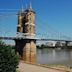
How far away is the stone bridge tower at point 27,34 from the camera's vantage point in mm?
54562

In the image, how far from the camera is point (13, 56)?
16.5 meters

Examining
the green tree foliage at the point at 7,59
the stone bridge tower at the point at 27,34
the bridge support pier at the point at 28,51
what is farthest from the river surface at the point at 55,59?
the green tree foliage at the point at 7,59

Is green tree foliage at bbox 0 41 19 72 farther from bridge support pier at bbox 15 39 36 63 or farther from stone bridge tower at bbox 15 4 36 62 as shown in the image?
stone bridge tower at bbox 15 4 36 62

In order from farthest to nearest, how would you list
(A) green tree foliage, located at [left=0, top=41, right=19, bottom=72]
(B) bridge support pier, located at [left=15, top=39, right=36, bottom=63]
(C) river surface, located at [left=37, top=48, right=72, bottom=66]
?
(B) bridge support pier, located at [left=15, top=39, right=36, bottom=63]
(C) river surface, located at [left=37, top=48, right=72, bottom=66]
(A) green tree foliage, located at [left=0, top=41, right=19, bottom=72]

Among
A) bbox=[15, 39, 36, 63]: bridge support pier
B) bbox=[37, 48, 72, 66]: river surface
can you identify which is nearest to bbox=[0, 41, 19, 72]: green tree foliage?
bbox=[37, 48, 72, 66]: river surface

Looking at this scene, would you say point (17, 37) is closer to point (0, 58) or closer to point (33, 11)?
point (33, 11)

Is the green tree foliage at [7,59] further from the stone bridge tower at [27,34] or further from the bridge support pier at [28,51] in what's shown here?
the stone bridge tower at [27,34]

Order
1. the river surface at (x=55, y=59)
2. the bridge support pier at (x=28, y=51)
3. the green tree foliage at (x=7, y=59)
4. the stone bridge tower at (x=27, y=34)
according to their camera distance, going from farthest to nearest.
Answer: the stone bridge tower at (x=27, y=34) < the bridge support pier at (x=28, y=51) < the river surface at (x=55, y=59) < the green tree foliage at (x=7, y=59)

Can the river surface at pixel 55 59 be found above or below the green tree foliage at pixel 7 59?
below

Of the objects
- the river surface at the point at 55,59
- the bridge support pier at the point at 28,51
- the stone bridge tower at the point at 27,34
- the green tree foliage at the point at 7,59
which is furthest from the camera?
the stone bridge tower at the point at 27,34

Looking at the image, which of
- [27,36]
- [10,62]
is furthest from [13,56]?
[27,36]

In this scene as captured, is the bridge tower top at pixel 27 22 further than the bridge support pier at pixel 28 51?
Yes

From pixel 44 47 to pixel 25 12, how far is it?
295ft

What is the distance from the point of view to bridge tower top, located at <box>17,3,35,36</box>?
5537cm
